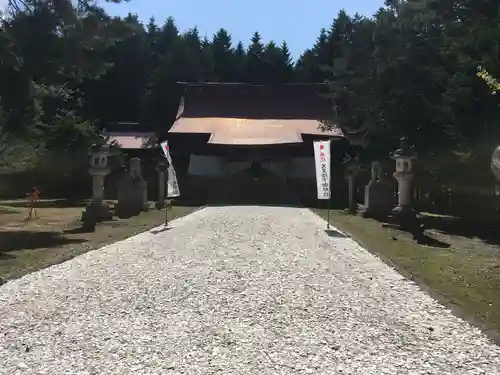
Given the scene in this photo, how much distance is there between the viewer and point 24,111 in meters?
14.7

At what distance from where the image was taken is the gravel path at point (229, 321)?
4449mm

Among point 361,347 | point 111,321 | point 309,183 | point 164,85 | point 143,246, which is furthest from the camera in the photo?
point 164,85

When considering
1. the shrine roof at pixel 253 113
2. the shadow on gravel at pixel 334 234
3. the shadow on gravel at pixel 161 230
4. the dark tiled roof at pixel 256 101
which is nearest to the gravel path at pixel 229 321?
the shadow on gravel at pixel 334 234

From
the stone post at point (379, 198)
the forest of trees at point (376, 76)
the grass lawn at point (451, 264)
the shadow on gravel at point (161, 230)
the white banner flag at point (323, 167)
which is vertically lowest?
the grass lawn at point (451, 264)

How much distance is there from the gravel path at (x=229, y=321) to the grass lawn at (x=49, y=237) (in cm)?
69

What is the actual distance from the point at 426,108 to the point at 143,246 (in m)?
12.9

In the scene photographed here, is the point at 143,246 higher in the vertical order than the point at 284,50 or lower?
lower

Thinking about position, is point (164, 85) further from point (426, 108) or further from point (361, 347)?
point (361, 347)

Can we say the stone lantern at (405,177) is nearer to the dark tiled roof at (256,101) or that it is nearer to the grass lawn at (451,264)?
the grass lawn at (451,264)

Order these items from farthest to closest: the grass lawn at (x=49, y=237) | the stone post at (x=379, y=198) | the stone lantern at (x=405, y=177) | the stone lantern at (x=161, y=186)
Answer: the stone lantern at (x=161, y=186)
the stone post at (x=379, y=198)
the stone lantern at (x=405, y=177)
the grass lawn at (x=49, y=237)

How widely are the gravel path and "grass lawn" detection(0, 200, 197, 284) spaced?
0.69 metres

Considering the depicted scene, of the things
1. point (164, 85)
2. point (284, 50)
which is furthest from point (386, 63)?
point (284, 50)

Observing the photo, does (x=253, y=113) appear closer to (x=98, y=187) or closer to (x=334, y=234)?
(x=98, y=187)

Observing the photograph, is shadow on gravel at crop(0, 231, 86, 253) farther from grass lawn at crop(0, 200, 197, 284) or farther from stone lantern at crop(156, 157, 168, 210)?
stone lantern at crop(156, 157, 168, 210)
